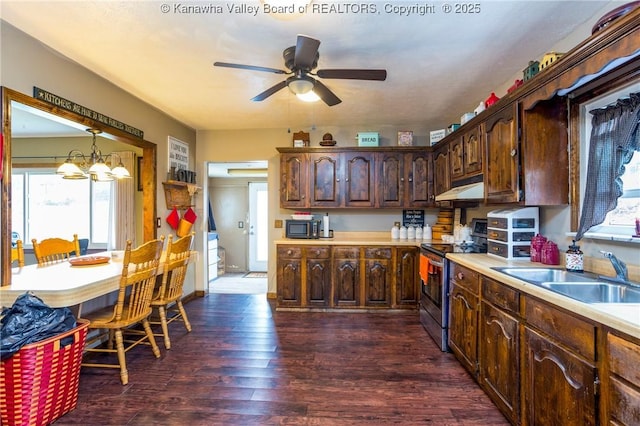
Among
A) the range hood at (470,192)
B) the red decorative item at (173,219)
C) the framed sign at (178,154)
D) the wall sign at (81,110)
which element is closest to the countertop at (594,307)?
the range hood at (470,192)

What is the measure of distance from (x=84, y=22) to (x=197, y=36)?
2.27ft

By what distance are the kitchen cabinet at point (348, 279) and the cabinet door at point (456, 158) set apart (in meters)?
1.46

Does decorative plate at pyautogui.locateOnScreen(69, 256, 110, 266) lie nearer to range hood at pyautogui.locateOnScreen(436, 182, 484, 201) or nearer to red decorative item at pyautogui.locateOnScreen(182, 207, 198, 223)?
red decorative item at pyautogui.locateOnScreen(182, 207, 198, 223)

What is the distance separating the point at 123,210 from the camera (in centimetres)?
408

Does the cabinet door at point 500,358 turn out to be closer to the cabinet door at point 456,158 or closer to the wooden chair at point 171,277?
the cabinet door at point 456,158

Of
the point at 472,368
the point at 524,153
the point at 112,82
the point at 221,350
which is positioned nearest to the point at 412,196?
the point at 524,153

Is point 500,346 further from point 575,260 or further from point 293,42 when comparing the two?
point 293,42

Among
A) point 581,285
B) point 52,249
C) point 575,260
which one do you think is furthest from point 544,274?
point 52,249

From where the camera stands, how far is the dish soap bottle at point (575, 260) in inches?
77.7

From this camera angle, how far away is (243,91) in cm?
320

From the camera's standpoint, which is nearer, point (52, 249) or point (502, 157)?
point (502, 157)

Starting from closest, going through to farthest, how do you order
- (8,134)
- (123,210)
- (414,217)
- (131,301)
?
(8,134) < (131,301) < (123,210) < (414,217)

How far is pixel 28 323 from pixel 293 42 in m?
2.40

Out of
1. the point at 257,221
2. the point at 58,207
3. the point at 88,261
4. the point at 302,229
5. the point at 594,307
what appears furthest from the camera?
the point at 257,221
